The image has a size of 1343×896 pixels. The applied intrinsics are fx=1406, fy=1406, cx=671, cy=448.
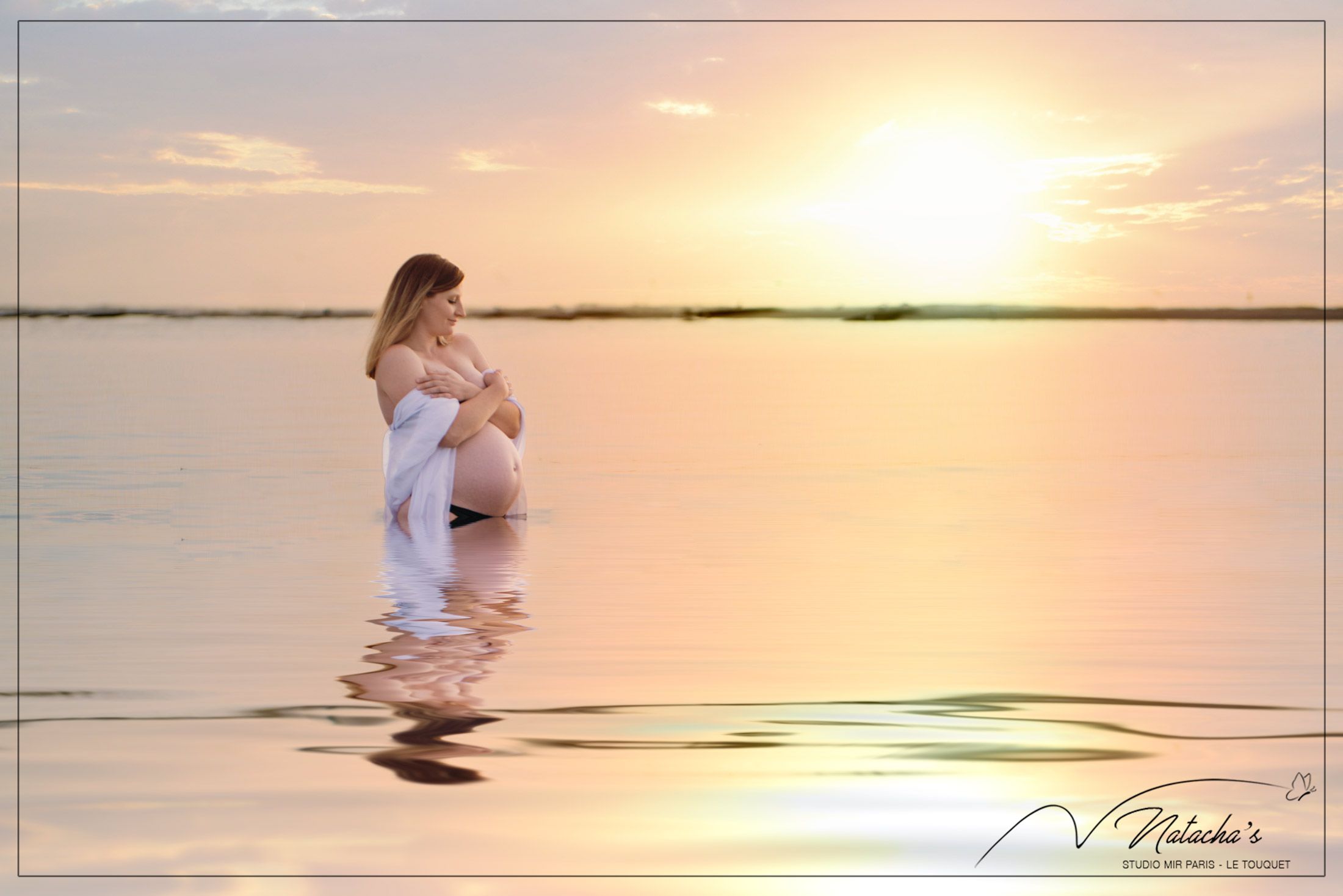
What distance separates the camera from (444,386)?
789 centimetres

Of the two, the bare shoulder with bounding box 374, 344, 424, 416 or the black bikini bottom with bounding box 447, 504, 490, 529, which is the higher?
the bare shoulder with bounding box 374, 344, 424, 416

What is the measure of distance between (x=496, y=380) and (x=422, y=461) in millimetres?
635

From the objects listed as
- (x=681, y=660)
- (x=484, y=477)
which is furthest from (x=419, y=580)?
(x=484, y=477)

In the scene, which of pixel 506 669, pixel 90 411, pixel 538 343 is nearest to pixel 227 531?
pixel 506 669

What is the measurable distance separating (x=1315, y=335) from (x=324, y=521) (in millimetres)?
29470

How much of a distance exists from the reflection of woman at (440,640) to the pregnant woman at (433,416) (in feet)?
1.99

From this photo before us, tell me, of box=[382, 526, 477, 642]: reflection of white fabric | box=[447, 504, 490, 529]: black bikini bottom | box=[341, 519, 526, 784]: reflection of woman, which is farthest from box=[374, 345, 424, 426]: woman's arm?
box=[341, 519, 526, 784]: reflection of woman

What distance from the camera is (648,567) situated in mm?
6219

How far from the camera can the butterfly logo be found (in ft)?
10.9

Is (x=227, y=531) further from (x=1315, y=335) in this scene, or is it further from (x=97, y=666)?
(x=1315, y=335)

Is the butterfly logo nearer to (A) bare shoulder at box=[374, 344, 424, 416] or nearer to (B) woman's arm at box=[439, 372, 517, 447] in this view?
(B) woman's arm at box=[439, 372, 517, 447]

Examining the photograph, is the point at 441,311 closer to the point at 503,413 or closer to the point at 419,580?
the point at 503,413

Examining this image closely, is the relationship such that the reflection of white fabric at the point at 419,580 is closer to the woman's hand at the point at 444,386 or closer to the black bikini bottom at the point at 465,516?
the black bikini bottom at the point at 465,516

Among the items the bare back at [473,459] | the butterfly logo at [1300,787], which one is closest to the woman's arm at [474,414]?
the bare back at [473,459]
